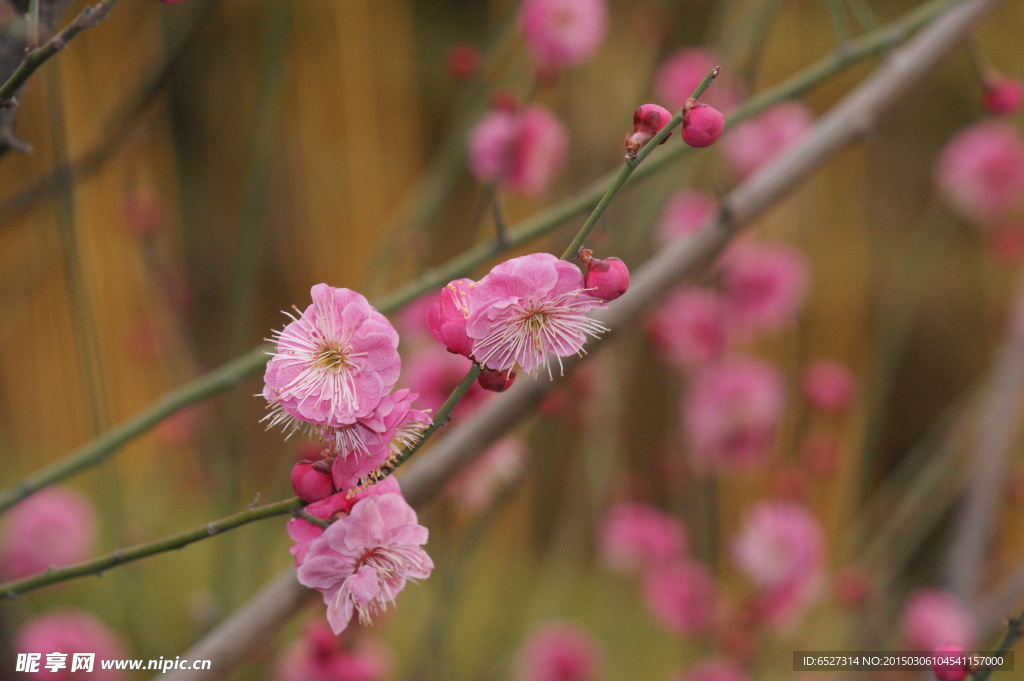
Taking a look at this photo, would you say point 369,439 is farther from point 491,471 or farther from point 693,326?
point 693,326

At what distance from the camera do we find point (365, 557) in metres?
0.26

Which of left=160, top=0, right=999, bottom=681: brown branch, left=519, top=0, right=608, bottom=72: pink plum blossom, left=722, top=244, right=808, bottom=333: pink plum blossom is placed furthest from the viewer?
left=722, top=244, right=808, bottom=333: pink plum blossom

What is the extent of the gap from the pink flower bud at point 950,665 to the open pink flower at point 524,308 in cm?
22

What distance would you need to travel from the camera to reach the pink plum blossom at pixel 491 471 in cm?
68

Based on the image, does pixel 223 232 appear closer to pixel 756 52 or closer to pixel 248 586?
pixel 248 586

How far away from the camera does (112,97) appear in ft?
3.68

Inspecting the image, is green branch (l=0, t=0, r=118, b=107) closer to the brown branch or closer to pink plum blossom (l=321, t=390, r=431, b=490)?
pink plum blossom (l=321, t=390, r=431, b=490)

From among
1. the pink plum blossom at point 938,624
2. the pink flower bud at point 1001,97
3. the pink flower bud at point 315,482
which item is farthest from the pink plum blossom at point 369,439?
the pink plum blossom at point 938,624

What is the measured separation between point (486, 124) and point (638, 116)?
0.39m

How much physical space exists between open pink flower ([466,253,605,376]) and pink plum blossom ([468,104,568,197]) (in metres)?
0.35

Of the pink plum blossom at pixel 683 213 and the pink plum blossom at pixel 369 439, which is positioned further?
the pink plum blossom at pixel 683 213

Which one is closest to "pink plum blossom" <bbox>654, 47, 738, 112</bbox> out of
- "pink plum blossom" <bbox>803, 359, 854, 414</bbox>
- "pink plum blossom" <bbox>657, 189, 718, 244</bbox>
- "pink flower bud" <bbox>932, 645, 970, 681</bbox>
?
"pink plum blossom" <bbox>657, 189, 718, 244</bbox>

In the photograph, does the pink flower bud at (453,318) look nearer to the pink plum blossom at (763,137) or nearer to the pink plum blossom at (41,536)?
the pink plum blossom at (763,137)

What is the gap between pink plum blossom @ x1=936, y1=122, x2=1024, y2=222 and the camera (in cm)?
96
